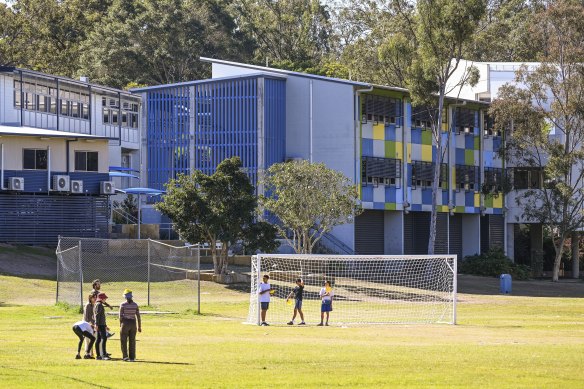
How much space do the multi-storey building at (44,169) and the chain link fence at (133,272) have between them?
3.16 m

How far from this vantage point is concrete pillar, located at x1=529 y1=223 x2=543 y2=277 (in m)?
80.8

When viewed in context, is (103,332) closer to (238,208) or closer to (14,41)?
(238,208)

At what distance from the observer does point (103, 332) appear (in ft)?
86.5

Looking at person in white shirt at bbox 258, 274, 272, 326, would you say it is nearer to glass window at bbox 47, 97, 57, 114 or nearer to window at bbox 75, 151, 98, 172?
window at bbox 75, 151, 98, 172

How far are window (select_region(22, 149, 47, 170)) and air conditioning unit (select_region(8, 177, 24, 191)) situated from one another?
1870mm

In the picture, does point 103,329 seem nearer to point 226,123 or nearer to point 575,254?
point 226,123

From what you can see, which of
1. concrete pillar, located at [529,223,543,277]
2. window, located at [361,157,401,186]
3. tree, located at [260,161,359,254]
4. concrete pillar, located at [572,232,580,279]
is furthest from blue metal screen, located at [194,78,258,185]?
concrete pillar, located at [572,232,580,279]

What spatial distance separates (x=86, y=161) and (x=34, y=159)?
3.17 m

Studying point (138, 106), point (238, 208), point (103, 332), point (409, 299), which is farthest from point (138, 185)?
point (103, 332)

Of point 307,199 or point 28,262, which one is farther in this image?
point 307,199

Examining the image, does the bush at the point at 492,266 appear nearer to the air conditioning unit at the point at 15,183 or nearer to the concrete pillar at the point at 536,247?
the concrete pillar at the point at 536,247

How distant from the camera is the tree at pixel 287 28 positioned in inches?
4343

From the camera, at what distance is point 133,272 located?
53.4 metres

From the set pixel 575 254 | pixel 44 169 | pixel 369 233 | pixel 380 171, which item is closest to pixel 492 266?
pixel 369 233
